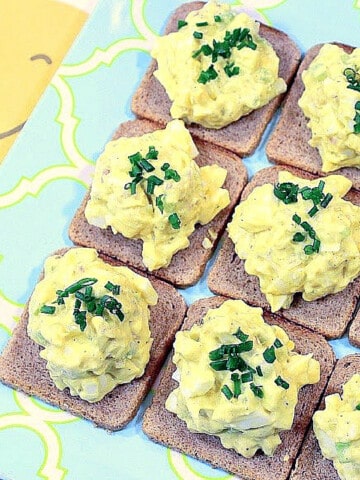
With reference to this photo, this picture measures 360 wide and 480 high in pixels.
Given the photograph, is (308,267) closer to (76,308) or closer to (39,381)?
(76,308)

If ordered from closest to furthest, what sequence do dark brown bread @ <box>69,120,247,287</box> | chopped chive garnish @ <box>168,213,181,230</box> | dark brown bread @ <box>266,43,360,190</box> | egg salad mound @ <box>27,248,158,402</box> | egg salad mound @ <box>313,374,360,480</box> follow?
egg salad mound @ <box>313,374,360,480</box>
egg salad mound @ <box>27,248,158,402</box>
chopped chive garnish @ <box>168,213,181,230</box>
dark brown bread @ <box>69,120,247,287</box>
dark brown bread @ <box>266,43,360,190</box>

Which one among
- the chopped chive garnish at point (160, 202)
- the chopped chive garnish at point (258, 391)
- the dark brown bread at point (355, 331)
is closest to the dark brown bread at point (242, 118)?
the chopped chive garnish at point (160, 202)

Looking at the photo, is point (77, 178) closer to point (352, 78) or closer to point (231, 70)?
point (231, 70)

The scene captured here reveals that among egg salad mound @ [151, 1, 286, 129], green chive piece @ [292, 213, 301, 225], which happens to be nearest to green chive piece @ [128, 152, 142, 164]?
egg salad mound @ [151, 1, 286, 129]

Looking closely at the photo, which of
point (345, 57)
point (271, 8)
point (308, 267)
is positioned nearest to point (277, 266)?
point (308, 267)

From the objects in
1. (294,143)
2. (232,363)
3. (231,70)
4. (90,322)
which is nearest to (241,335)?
(232,363)

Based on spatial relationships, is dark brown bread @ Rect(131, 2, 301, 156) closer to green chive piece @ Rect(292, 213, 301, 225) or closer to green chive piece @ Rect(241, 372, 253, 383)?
green chive piece @ Rect(292, 213, 301, 225)

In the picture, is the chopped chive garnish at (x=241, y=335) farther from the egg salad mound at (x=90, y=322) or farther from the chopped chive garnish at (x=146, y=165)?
the chopped chive garnish at (x=146, y=165)
